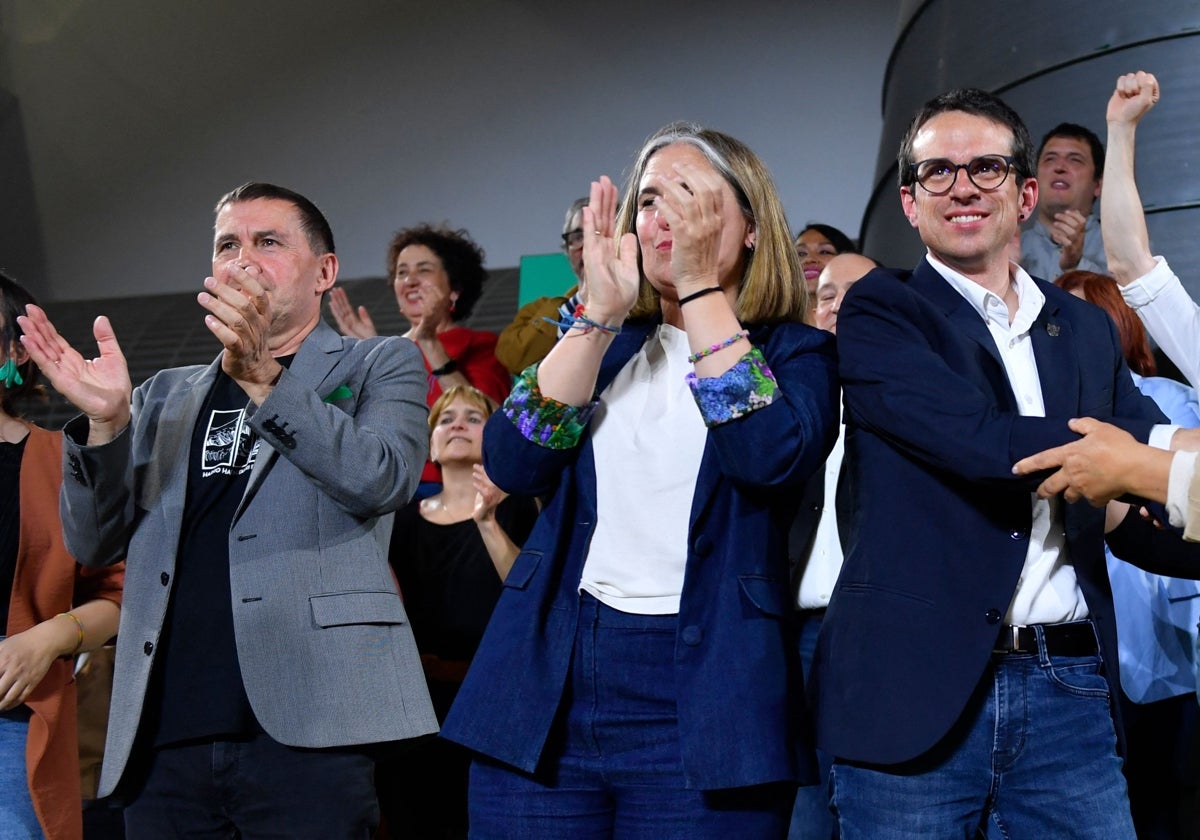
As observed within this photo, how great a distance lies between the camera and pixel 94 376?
2.12 metres

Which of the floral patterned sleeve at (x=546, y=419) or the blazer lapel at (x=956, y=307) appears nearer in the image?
the floral patterned sleeve at (x=546, y=419)

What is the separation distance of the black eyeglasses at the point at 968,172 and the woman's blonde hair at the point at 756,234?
24 cm

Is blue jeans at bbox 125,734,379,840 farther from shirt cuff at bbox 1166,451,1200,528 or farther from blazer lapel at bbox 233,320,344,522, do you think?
shirt cuff at bbox 1166,451,1200,528

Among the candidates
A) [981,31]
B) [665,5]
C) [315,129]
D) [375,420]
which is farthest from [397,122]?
[375,420]

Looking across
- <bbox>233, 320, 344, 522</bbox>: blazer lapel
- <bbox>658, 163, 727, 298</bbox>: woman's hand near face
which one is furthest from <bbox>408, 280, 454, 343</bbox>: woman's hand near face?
<bbox>658, 163, 727, 298</bbox>: woman's hand near face

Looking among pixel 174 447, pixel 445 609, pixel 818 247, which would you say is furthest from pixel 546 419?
pixel 818 247

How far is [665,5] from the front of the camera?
359 inches

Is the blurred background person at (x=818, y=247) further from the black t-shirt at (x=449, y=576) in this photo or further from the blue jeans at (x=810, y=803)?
the blue jeans at (x=810, y=803)

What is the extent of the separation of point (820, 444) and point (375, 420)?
2.78 ft

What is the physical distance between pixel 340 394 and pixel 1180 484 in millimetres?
1347

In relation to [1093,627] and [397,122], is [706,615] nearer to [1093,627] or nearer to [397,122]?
[1093,627]

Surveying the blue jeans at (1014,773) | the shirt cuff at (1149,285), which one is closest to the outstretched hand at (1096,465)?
the blue jeans at (1014,773)

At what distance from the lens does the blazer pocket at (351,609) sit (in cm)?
209

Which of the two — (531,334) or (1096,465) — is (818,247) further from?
(1096,465)
